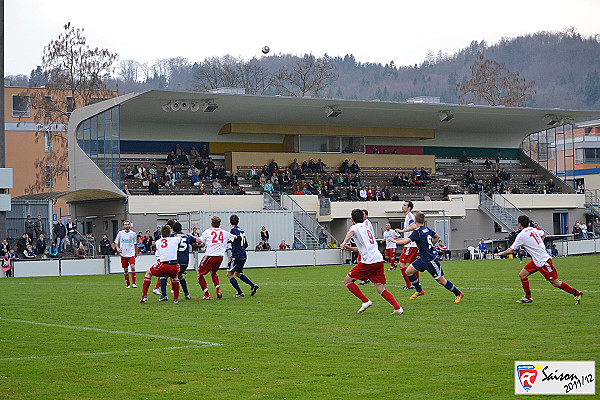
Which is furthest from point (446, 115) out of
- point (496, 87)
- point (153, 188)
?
point (496, 87)

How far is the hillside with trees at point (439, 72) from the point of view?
109000 mm

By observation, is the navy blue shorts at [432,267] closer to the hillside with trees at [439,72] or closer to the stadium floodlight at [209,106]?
the stadium floodlight at [209,106]

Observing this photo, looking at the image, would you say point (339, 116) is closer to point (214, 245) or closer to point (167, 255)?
point (214, 245)

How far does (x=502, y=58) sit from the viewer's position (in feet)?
617

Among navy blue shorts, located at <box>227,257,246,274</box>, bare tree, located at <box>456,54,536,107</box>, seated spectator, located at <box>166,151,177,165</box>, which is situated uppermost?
bare tree, located at <box>456,54,536,107</box>

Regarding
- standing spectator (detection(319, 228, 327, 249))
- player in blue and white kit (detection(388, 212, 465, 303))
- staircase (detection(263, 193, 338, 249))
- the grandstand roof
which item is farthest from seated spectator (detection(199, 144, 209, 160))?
player in blue and white kit (detection(388, 212, 465, 303))

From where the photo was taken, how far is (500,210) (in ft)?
187

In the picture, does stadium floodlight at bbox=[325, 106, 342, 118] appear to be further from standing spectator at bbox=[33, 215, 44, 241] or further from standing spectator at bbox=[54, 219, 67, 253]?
standing spectator at bbox=[54, 219, 67, 253]

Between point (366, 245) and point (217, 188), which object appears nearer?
point (366, 245)

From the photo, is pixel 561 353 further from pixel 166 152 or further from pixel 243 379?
pixel 166 152

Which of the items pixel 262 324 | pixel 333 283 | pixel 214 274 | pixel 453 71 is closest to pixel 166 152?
pixel 333 283

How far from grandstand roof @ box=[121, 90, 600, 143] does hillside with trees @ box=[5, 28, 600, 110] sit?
2968cm

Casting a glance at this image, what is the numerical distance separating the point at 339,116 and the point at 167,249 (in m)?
39.0

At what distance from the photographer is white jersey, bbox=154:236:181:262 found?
63.6 ft
